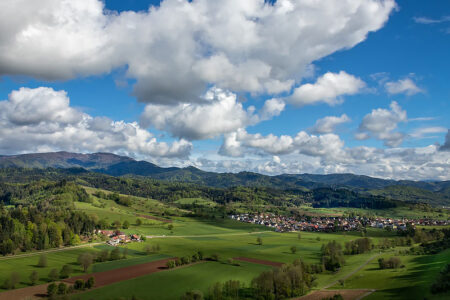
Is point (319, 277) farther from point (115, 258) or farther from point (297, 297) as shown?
point (115, 258)

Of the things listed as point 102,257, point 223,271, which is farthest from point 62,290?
point 223,271

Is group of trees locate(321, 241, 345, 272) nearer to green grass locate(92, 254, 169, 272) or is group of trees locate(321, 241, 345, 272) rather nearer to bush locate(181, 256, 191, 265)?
bush locate(181, 256, 191, 265)

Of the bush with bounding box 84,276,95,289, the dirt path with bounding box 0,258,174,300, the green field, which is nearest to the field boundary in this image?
the green field

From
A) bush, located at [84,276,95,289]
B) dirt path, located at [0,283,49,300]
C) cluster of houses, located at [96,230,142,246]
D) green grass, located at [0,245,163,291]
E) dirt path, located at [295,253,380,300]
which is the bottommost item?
cluster of houses, located at [96,230,142,246]

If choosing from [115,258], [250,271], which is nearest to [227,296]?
[250,271]

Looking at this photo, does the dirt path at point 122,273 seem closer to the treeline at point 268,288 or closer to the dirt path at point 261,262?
the treeline at point 268,288

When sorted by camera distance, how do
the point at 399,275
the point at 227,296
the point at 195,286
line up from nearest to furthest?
the point at 227,296
the point at 195,286
the point at 399,275
